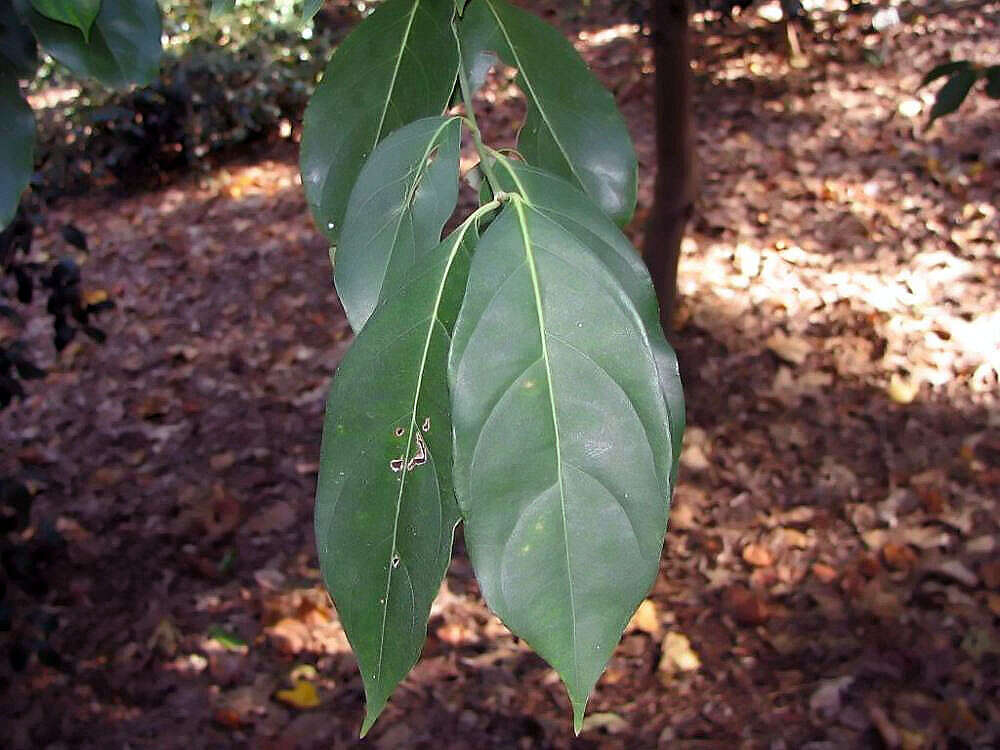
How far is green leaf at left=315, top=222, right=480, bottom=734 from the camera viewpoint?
27.3 inches

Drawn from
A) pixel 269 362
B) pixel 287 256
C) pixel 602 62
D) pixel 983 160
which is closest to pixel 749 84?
pixel 602 62

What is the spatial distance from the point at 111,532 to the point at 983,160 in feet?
11.8

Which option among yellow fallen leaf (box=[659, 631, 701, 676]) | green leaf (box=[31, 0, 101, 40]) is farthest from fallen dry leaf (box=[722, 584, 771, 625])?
green leaf (box=[31, 0, 101, 40])

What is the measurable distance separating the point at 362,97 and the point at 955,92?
6.15ft

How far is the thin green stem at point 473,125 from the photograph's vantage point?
740mm

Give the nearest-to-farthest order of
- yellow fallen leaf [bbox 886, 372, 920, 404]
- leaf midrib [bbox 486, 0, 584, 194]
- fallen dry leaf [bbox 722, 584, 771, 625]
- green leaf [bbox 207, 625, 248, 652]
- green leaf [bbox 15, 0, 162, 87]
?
1. leaf midrib [bbox 486, 0, 584, 194]
2. green leaf [bbox 15, 0, 162, 87]
3. fallen dry leaf [bbox 722, 584, 771, 625]
4. green leaf [bbox 207, 625, 248, 652]
5. yellow fallen leaf [bbox 886, 372, 920, 404]

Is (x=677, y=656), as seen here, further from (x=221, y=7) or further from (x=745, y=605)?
(x=221, y=7)

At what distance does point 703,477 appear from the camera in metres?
3.31

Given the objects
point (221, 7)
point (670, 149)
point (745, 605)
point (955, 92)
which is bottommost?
point (745, 605)

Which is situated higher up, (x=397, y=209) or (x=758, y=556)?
(x=397, y=209)

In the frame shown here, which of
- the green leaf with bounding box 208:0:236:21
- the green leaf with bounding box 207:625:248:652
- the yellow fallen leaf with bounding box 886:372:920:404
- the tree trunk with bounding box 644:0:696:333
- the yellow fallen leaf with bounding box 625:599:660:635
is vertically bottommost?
the yellow fallen leaf with bounding box 625:599:660:635

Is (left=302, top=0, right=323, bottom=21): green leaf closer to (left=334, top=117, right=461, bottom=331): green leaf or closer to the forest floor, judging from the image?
(left=334, top=117, right=461, bottom=331): green leaf

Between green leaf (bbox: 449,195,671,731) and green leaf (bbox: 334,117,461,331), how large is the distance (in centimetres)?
20

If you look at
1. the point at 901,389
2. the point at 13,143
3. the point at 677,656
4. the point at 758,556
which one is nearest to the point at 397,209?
the point at 13,143
